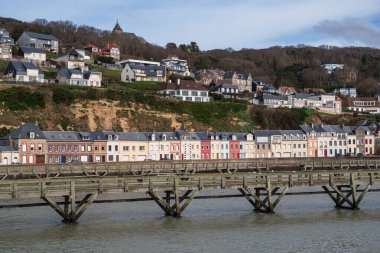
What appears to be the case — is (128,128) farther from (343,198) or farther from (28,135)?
(343,198)

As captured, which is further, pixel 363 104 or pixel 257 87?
pixel 257 87

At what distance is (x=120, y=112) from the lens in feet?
271

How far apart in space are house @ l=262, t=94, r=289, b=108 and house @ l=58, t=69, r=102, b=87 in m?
33.8

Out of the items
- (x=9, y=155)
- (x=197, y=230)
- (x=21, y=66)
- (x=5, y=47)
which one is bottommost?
(x=197, y=230)

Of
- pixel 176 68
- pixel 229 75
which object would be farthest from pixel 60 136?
pixel 229 75

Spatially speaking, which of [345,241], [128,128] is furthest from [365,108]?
[345,241]

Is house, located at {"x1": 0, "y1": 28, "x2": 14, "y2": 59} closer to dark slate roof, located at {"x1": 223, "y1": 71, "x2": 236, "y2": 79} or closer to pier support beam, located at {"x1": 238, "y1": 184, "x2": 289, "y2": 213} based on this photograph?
dark slate roof, located at {"x1": 223, "y1": 71, "x2": 236, "y2": 79}

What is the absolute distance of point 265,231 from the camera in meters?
25.1

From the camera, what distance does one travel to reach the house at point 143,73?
368ft

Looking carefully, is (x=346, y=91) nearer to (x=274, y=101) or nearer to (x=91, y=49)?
(x=274, y=101)

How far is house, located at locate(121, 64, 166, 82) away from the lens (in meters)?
112

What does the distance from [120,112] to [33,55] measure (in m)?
33.6

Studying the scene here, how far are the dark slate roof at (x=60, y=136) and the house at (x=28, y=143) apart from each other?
1109mm

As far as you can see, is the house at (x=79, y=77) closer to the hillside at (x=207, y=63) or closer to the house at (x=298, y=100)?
the hillside at (x=207, y=63)
